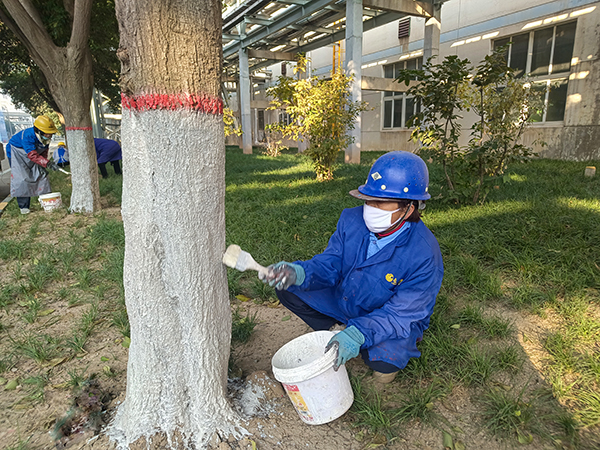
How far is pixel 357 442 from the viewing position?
1747 mm

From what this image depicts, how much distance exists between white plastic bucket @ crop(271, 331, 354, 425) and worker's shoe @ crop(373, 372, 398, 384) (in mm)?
279

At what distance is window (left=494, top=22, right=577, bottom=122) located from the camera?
9.51m

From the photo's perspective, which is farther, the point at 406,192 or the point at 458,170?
the point at 458,170

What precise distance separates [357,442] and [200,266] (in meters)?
1.08

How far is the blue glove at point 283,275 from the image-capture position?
6.00ft

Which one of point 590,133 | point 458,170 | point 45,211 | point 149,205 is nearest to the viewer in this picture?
point 149,205

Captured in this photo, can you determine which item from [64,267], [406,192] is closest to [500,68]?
[406,192]

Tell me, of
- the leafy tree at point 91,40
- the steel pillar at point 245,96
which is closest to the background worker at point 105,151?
the leafy tree at point 91,40

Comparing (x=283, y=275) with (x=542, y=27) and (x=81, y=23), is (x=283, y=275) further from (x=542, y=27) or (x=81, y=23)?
(x=542, y=27)

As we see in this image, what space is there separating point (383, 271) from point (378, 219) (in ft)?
0.90

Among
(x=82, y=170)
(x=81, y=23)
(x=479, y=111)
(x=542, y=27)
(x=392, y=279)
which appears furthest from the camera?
(x=542, y=27)

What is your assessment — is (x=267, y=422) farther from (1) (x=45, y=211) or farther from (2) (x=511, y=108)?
(1) (x=45, y=211)

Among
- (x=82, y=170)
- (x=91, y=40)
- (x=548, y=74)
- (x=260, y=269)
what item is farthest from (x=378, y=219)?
(x=548, y=74)

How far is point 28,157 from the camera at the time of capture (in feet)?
19.4
